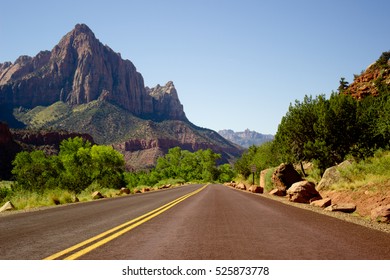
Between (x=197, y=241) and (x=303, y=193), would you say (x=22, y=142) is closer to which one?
(x=303, y=193)

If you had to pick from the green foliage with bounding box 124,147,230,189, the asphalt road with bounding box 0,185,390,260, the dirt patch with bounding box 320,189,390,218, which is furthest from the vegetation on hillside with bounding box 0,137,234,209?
the dirt patch with bounding box 320,189,390,218

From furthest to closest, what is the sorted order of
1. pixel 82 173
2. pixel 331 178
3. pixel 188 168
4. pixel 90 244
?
1. pixel 188 168
2. pixel 82 173
3. pixel 331 178
4. pixel 90 244

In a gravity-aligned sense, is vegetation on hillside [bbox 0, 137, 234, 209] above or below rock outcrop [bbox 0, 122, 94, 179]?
below

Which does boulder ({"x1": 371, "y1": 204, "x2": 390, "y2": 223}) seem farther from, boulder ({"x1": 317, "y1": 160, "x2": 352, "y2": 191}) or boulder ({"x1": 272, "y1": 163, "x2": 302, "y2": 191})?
boulder ({"x1": 272, "y1": 163, "x2": 302, "y2": 191})

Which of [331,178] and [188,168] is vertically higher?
[331,178]

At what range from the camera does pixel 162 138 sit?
195 meters

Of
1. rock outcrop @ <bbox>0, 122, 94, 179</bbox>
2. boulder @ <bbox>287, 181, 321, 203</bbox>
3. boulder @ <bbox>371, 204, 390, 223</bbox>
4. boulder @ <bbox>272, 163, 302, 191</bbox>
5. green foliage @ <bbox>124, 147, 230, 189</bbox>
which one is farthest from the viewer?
green foliage @ <bbox>124, 147, 230, 189</bbox>

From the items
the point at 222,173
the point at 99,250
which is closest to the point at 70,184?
the point at 99,250

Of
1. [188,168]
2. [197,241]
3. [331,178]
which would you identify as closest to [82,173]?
[331,178]

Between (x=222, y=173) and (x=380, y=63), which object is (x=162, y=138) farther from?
(x=380, y=63)

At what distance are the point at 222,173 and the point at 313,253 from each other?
129 meters

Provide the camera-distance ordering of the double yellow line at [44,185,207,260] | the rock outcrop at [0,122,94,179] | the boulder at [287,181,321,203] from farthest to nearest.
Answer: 1. the rock outcrop at [0,122,94,179]
2. the boulder at [287,181,321,203]
3. the double yellow line at [44,185,207,260]

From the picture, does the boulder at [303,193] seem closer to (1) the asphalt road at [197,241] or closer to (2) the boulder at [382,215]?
(2) the boulder at [382,215]

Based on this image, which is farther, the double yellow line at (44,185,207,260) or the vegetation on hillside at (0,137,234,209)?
the vegetation on hillside at (0,137,234,209)
